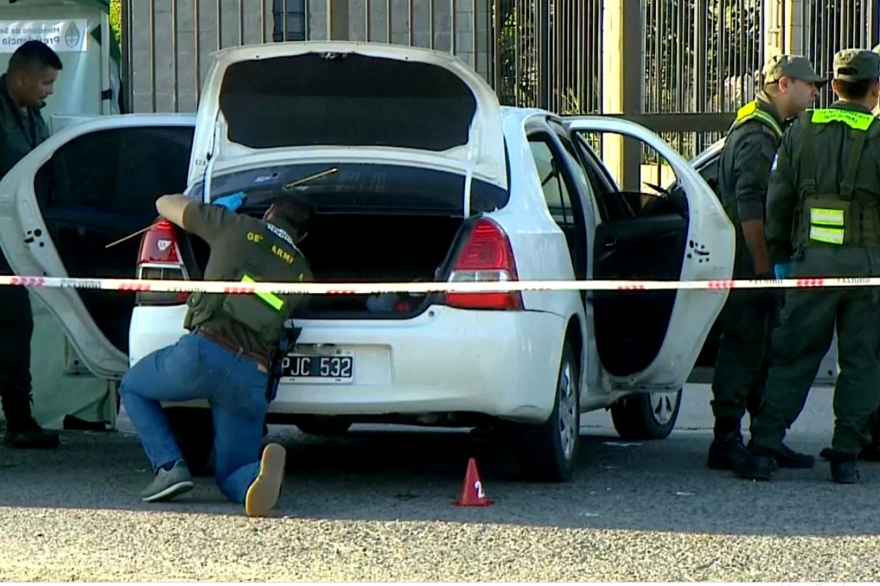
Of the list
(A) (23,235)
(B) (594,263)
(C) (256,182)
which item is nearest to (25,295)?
(A) (23,235)

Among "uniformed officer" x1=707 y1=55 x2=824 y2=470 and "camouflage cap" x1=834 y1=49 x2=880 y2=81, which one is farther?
"uniformed officer" x1=707 y1=55 x2=824 y2=470

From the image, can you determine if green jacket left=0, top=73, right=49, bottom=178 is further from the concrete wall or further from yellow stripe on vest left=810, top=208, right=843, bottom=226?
yellow stripe on vest left=810, top=208, right=843, bottom=226

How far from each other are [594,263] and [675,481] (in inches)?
42.3

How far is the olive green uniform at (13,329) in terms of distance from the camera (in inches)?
341

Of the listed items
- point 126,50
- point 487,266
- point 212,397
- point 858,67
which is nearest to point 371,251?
point 487,266

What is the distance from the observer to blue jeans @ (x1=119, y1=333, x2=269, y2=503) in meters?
6.81

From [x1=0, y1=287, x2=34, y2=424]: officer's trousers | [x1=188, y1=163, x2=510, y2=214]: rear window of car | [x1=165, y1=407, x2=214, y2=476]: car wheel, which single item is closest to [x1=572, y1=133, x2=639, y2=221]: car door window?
[x1=188, y1=163, x2=510, y2=214]: rear window of car

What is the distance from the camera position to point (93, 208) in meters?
8.38

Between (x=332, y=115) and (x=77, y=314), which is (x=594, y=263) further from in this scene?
(x=77, y=314)

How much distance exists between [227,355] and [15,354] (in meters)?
2.22

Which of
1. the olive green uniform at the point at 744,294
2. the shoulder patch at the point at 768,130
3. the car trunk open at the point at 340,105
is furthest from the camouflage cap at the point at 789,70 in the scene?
the car trunk open at the point at 340,105

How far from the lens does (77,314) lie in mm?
7906

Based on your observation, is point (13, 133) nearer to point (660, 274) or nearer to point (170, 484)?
point (170, 484)

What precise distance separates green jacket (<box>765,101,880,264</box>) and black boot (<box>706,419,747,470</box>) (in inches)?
34.8
